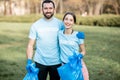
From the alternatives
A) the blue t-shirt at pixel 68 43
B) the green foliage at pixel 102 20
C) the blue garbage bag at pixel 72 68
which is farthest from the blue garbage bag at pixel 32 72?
the green foliage at pixel 102 20

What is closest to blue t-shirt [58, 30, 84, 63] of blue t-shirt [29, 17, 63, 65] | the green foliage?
blue t-shirt [29, 17, 63, 65]

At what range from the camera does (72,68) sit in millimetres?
4504

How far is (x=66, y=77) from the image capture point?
4539mm

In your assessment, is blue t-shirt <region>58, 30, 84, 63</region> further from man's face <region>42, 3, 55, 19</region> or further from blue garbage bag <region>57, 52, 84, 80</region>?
man's face <region>42, 3, 55, 19</region>

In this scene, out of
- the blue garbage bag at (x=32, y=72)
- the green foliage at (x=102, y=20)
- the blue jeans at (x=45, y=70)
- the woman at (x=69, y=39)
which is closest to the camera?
the blue garbage bag at (x=32, y=72)

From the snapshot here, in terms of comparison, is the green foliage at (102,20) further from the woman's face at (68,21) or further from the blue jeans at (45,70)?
the woman's face at (68,21)

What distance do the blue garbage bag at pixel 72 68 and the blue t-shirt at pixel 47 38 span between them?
304mm

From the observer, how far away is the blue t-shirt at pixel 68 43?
4.62 metres

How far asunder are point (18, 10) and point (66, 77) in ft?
238

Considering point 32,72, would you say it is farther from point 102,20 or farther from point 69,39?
point 102,20

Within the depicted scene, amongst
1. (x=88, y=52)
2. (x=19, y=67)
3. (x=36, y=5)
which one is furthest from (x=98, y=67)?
(x=36, y=5)

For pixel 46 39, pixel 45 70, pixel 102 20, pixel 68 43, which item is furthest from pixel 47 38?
pixel 102 20

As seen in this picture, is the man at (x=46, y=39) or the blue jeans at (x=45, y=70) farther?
the blue jeans at (x=45, y=70)

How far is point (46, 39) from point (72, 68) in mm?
561
